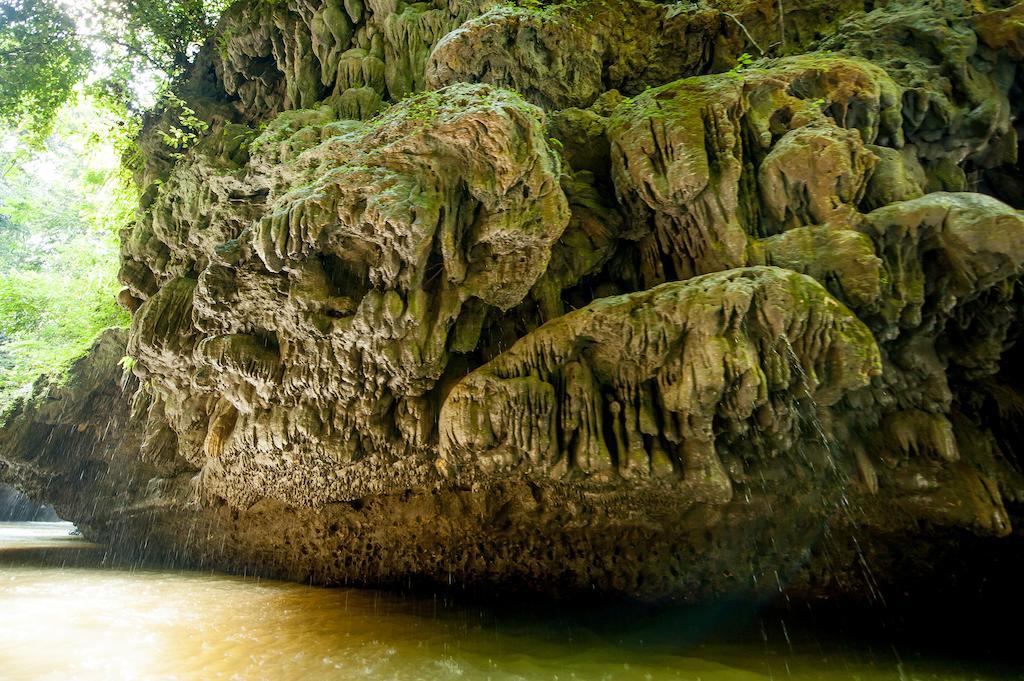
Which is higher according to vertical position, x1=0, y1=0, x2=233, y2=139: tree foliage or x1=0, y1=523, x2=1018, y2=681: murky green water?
x1=0, y1=0, x2=233, y2=139: tree foliage

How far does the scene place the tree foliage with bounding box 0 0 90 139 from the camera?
9.52 meters

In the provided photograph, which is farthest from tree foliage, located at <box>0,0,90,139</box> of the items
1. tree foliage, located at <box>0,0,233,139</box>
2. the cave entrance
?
the cave entrance

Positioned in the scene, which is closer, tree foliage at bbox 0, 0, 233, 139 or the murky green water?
the murky green water

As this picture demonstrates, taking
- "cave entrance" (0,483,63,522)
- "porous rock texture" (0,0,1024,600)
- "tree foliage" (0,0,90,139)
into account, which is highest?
"tree foliage" (0,0,90,139)

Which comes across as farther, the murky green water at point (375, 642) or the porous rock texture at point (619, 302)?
the porous rock texture at point (619, 302)

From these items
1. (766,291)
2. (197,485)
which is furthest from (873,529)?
(197,485)

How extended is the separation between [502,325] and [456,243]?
1540 mm

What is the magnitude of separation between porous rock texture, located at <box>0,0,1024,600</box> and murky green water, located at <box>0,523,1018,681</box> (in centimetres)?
100

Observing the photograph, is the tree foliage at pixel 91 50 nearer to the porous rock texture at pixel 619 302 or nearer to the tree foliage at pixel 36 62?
the tree foliage at pixel 36 62

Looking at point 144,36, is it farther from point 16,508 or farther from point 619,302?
point 16,508

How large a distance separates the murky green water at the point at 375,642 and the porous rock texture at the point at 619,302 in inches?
39.5

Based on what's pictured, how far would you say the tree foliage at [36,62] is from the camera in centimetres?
952

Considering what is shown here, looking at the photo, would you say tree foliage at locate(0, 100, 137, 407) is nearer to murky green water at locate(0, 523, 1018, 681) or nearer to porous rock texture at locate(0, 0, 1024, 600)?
porous rock texture at locate(0, 0, 1024, 600)

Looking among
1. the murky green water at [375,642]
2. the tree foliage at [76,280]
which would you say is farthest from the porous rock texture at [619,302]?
the tree foliage at [76,280]
